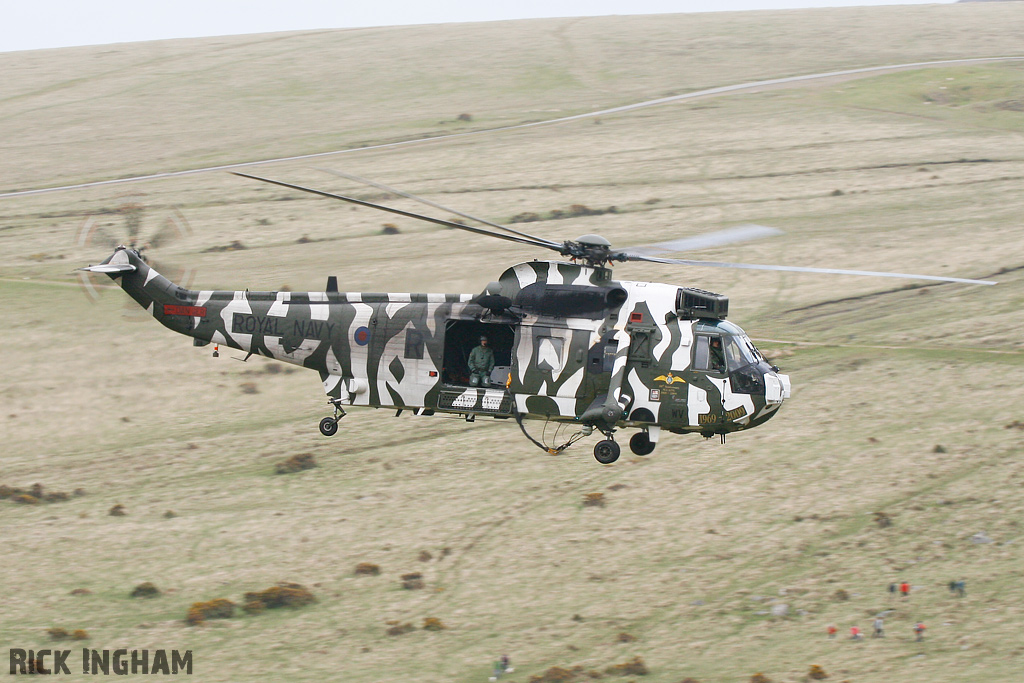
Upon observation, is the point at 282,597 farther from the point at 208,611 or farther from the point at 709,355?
the point at 709,355

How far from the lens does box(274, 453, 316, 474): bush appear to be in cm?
4159

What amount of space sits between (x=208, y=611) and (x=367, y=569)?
5252 mm

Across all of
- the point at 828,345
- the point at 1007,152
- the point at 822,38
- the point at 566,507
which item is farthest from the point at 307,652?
the point at 822,38

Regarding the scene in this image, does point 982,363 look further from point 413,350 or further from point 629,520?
point 413,350

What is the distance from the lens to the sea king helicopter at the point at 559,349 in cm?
2350

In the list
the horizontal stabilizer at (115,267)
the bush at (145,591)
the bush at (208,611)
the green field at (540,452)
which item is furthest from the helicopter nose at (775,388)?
the bush at (145,591)

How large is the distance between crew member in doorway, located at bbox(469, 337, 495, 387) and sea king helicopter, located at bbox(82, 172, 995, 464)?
0.12ft

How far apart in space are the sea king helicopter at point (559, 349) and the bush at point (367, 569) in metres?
11.4

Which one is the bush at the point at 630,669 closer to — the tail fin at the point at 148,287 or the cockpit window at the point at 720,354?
the cockpit window at the point at 720,354

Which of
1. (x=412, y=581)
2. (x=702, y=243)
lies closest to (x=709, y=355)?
(x=702, y=243)

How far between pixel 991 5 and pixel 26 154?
12402 cm

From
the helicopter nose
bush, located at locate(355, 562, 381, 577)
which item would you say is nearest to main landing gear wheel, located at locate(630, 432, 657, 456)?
the helicopter nose

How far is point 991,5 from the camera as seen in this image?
143750mm

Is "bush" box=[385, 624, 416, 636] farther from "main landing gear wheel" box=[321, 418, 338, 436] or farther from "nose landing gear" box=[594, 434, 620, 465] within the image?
"nose landing gear" box=[594, 434, 620, 465]
